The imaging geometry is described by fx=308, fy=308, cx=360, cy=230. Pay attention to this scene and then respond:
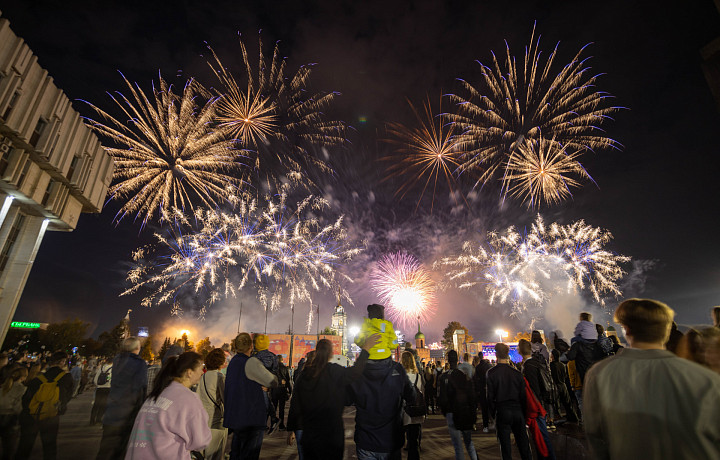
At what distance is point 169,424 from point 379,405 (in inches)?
84.6

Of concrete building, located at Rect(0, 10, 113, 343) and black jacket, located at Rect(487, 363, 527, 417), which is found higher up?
concrete building, located at Rect(0, 10, 113, 343)

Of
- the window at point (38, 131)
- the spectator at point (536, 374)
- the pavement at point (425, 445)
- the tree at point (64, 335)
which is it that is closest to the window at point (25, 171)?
the window at point (38, 131)

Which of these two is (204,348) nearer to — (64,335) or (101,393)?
(101,393)

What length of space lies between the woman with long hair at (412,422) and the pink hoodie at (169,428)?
2982 millimetres

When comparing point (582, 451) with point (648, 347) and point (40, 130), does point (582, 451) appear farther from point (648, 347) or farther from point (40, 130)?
point (40, 130)

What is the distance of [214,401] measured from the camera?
5.20m

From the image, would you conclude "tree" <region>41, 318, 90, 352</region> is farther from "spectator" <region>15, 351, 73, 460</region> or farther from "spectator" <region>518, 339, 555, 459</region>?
"spectator" <region>518, 339, 555, 459</region>

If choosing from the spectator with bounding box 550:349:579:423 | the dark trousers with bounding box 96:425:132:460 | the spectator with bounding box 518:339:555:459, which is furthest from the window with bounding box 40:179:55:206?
the spectator with bounding box 550:349:579:423

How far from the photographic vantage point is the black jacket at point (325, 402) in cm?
389

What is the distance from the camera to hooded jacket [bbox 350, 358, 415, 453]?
3.56 metres

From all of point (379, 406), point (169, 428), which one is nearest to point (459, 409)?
point (379, 406)

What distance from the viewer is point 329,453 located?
152 inches

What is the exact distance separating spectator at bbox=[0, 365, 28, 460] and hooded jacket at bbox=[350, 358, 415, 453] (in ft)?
23.1

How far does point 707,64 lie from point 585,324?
612cm
